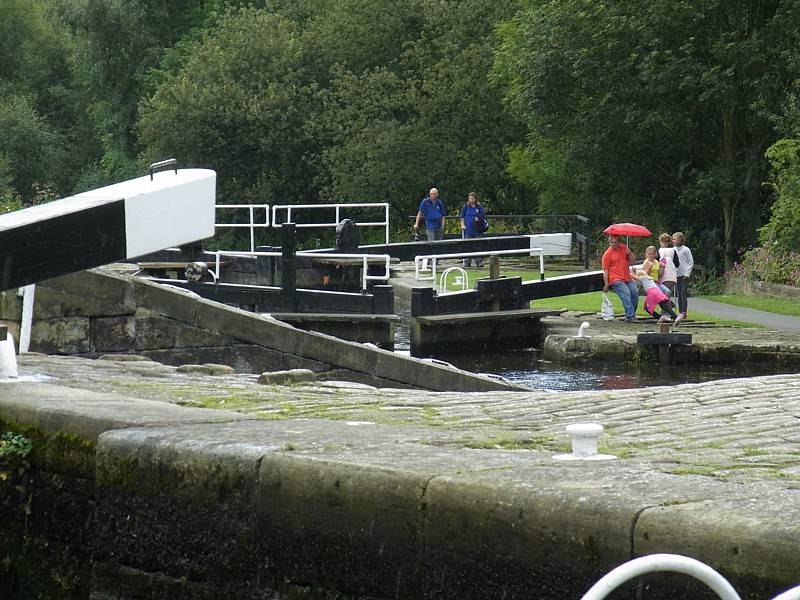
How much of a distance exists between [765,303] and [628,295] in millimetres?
3392

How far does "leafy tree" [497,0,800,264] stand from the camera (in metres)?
31.1

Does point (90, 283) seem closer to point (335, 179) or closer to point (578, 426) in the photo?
point (578, 426)

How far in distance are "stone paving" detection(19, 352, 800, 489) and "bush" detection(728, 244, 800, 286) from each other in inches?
651

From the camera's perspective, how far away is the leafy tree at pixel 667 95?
31.1 meters

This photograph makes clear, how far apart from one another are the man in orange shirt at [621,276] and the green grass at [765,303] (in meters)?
2.54

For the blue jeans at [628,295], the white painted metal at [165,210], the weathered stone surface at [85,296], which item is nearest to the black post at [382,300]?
the blue jeans at [628,295]

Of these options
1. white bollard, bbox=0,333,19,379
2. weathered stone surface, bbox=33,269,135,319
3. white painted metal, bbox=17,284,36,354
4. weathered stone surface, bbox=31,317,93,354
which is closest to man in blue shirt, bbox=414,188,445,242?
weathered stone surface, bbox=33,269,135,319

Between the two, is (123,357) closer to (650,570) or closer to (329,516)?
(329,516)

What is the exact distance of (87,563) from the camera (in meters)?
6.02

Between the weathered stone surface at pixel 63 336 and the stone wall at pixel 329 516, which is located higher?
the weathered stone surface at pixel 63 336

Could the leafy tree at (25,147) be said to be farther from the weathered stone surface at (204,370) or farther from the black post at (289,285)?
the weathered stone surface at (204,370)

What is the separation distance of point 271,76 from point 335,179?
15.9 feet

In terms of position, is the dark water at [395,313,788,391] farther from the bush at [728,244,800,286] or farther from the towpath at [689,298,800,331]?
the bush at [728,244,800,286]

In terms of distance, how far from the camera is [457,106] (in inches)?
1666
